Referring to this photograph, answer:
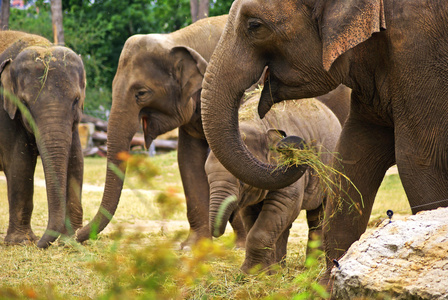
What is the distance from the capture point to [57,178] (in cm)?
685

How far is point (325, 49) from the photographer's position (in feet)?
12.1

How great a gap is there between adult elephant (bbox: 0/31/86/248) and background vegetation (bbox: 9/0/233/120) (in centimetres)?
1744

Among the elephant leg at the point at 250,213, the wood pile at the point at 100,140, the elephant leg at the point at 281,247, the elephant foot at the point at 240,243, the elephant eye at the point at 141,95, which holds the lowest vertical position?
the wood pile at the point at 100,140

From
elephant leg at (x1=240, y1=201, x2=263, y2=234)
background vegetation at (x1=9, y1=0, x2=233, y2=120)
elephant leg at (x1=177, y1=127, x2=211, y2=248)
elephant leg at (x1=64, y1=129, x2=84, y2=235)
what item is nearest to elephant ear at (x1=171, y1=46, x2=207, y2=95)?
elephant leg at (x1=177, y1=127, x2=211, y2=248)

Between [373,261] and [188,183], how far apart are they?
532 cm

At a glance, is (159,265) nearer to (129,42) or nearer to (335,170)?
(335,170)

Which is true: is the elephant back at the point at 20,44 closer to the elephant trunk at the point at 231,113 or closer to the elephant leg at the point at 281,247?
the elephant leg at the point at 281,247

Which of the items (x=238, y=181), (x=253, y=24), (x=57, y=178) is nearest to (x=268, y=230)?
(x=238, y=181)

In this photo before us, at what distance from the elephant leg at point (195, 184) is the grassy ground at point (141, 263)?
0.92 feet

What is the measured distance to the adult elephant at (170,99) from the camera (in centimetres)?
736

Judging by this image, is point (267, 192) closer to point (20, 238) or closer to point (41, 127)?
point (41, 127)

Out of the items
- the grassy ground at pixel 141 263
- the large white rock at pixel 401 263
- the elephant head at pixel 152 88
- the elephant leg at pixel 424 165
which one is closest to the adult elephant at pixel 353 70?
the elephant leg at pixel 424 165

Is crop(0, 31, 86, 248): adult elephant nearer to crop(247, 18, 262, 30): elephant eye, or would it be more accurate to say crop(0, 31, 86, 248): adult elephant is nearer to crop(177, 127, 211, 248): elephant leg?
crop(177, 127, 211, 248): elephant leg

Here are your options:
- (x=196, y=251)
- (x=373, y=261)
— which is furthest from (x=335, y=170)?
(x=196, y=251)
